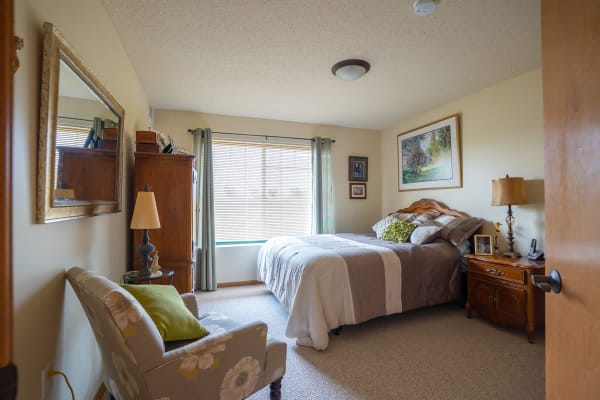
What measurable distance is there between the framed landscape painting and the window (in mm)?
1560

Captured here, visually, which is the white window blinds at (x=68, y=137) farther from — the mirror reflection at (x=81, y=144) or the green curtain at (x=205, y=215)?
the green curtain at (x=205, y=215)

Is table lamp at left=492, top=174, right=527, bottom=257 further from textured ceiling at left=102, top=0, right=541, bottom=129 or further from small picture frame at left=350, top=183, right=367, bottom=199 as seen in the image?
small picture frame at left=350, top=183, right=367, bottom=199

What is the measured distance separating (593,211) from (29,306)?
6.02 feet

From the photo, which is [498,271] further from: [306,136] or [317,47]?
[306,136]

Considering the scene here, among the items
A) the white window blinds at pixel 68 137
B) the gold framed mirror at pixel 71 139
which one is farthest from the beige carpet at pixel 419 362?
the white window blinds at pixel 68 137

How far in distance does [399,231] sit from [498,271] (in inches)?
41.3

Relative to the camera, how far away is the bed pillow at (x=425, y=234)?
2.99 m

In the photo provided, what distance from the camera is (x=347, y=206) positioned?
461cm

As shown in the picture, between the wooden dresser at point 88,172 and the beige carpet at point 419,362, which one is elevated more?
the wooden dresser at point 88,172

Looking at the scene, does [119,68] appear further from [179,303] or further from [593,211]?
[593,211]

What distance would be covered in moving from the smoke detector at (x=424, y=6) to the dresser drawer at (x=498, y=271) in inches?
87.3

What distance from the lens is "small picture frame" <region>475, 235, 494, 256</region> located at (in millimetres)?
2705

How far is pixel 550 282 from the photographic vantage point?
83cm

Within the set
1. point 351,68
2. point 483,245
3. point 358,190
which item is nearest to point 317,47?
point 351,68
